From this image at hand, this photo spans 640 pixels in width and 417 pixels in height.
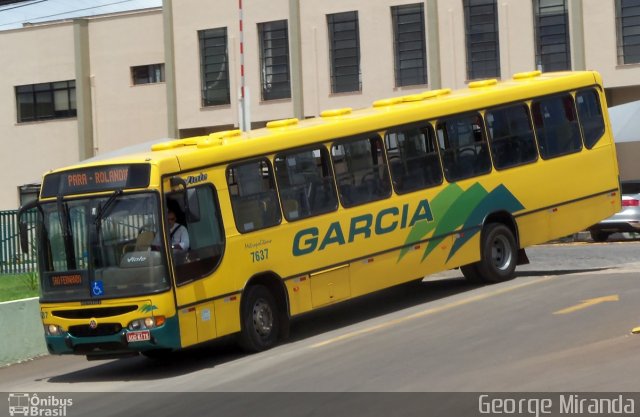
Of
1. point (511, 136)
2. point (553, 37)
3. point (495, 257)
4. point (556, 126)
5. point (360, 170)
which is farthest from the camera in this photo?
point (553, 37)

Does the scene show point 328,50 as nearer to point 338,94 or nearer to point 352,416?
point 338,94

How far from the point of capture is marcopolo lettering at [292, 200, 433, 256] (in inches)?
677

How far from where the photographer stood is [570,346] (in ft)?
46.1

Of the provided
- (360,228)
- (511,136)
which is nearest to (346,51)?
(511,136)

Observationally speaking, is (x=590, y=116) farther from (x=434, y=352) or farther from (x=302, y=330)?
(x=434, y=352)

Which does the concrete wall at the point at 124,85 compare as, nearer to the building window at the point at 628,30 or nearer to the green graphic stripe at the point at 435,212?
the building window at the point at 628,30

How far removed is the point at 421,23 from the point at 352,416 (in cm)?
2923

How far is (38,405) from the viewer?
14086 millimetres

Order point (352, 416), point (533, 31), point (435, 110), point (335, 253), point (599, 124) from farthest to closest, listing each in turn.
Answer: point (533, 31), point (599, 124), point (435, 110), point (335, 253), point (352, 416)

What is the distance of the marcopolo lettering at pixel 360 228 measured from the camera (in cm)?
1719

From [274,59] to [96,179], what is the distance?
26.5m

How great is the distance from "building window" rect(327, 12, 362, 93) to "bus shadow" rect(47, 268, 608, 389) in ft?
61.5

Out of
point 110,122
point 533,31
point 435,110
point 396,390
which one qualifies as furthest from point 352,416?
point 110,122

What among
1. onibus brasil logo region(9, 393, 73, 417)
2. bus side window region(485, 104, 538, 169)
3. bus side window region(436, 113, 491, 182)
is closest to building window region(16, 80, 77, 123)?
bus side window region(485, 104, 538, 169)
